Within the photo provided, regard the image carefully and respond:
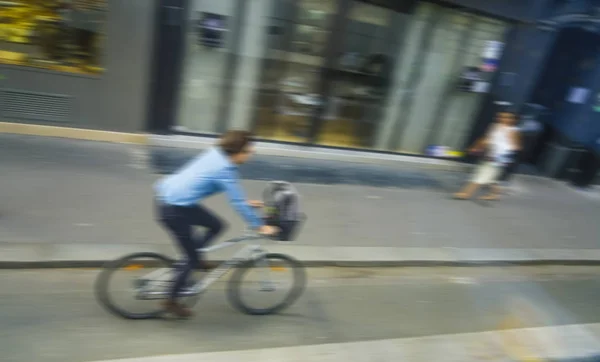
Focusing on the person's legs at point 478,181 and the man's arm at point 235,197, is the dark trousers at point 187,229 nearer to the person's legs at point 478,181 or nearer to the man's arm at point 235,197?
the man's arm at point 235,197

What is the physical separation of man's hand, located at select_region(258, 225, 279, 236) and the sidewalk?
175 cm

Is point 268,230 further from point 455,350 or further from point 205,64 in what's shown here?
point 205,64

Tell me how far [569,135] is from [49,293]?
1039 centimetres

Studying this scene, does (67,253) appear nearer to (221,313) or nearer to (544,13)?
(221,313)

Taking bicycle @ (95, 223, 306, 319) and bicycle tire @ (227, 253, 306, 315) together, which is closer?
bicycle @ (95, 223, 306, 319)

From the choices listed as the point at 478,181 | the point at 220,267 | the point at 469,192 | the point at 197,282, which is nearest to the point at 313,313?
the point at 220,267

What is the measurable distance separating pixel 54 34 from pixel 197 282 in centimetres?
531

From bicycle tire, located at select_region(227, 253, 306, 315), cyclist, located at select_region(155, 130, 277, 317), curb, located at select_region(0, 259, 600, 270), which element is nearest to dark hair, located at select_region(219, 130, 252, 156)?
cyclist, located at select_region(155, 130, 277, 317)

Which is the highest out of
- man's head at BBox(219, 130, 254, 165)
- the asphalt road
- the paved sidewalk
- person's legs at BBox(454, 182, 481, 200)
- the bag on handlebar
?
man's head at BBox(219, 130, 254, 165)

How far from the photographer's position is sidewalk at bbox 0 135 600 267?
5.21 meters

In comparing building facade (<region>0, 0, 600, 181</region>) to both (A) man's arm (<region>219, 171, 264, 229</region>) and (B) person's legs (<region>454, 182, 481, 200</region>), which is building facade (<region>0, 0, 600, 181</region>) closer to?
(B) person's legs (<region>454, 182, 481, 200</region>)

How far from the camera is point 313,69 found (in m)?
8.81

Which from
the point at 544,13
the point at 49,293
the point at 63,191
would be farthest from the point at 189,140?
the point at 544,13

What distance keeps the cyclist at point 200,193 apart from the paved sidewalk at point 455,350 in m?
0.88
